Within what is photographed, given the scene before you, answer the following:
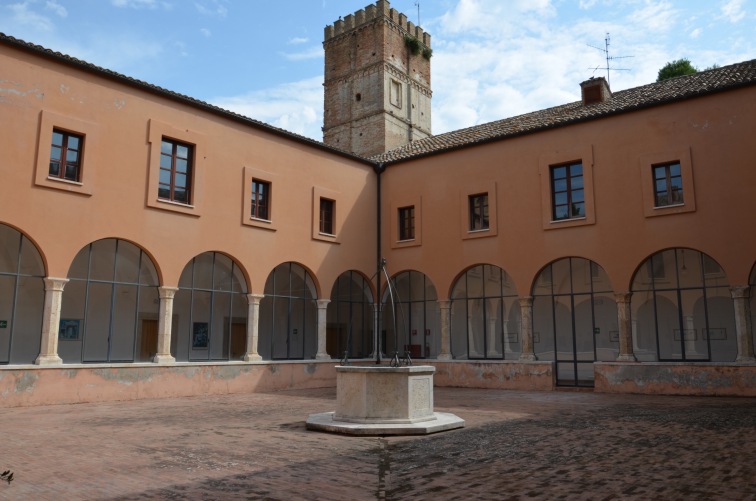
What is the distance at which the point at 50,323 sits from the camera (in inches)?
519

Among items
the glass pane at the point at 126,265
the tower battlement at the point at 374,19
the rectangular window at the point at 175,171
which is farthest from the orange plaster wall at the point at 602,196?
the tower battlement at the point at 374,19

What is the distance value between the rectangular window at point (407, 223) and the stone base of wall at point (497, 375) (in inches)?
169

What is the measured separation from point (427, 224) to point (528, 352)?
5.20 m

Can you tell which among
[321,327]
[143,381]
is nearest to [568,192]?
[321,327]

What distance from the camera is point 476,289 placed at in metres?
27.8

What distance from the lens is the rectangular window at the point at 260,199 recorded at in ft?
58.1

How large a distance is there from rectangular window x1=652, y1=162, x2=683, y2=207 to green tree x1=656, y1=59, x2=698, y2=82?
19189mm

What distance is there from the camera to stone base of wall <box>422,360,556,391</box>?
1691 cm

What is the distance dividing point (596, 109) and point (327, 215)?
870 cm

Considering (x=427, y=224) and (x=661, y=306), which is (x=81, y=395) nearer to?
(x=427, y=224)

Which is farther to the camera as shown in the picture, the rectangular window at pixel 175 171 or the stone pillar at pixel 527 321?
the stone pillar at pixel 527 321

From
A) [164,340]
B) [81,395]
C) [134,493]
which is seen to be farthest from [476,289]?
[134,493]

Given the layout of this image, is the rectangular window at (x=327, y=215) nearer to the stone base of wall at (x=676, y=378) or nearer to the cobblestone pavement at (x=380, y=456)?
the cobblestone pavement at (x=380, y=456)

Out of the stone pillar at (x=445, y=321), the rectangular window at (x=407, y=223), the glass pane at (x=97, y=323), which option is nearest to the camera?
the stone pillar at (x=445, y=321)
